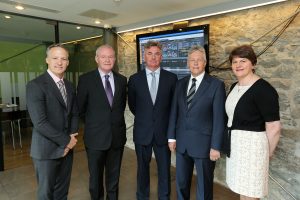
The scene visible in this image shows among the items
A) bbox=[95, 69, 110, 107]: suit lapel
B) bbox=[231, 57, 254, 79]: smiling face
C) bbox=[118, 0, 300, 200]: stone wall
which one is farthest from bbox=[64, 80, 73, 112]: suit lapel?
bbox=[118, 0, 300, 200]: stone wall

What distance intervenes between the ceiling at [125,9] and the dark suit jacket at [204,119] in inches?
48.9

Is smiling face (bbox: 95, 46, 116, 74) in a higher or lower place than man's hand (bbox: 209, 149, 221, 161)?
higher

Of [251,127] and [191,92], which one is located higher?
[191,92]

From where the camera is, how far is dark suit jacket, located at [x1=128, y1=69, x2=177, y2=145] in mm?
2336

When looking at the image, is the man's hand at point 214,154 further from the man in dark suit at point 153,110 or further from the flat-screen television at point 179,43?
the flat-screen television at point 179,43

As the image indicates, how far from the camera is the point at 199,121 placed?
6.81 feet

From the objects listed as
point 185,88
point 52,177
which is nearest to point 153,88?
point 185,88

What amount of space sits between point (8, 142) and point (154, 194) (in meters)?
3.07

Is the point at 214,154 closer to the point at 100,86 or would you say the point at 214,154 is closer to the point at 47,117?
the point at 100,86

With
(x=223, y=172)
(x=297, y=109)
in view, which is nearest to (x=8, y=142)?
(x=223, y=172)

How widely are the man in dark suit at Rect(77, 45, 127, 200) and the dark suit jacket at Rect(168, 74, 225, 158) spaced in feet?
2.03

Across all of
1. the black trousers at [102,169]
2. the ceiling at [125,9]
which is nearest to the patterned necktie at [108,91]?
the black trousers at [102,169]

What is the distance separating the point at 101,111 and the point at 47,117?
48 cm

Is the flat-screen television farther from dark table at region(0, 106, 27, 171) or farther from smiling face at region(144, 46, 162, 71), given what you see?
dark table at region(0, 106, 27, 171)
